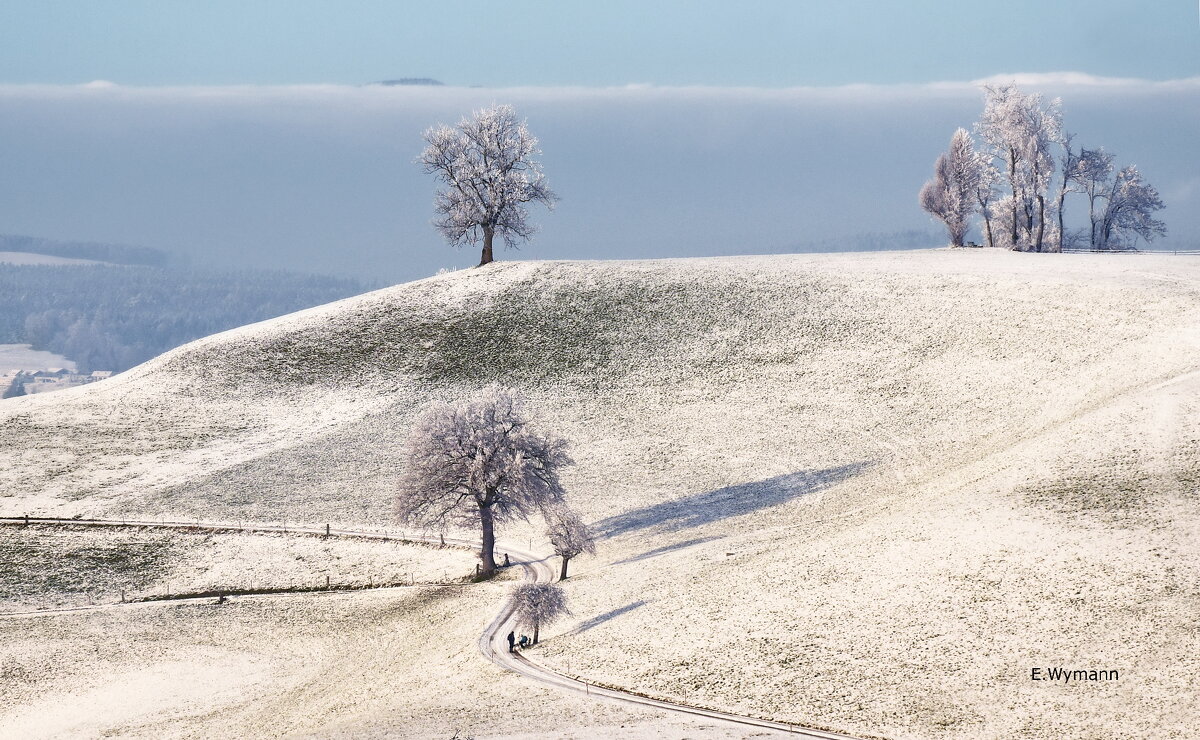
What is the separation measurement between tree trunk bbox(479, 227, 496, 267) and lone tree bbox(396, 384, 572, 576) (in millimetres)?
51180

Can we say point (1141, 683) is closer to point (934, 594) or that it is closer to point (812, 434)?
point (934, 594)

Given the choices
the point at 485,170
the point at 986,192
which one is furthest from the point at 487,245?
the point at 986,192

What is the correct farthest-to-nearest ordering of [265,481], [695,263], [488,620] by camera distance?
[695,263] < [265,481] < [488,620]

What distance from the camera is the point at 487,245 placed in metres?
106

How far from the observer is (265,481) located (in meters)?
69.6

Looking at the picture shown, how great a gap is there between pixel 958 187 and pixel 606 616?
3734 inches

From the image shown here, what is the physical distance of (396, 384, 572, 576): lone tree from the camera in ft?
179

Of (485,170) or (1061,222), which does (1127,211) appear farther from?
(485,170)

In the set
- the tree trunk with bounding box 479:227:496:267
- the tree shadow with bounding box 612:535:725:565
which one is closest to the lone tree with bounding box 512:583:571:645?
the tree shadow with bounding box 612:535:725:565

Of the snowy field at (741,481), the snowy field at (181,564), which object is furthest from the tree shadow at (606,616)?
the snowy field at (181,564)

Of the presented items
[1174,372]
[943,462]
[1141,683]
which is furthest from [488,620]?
[1174,372]

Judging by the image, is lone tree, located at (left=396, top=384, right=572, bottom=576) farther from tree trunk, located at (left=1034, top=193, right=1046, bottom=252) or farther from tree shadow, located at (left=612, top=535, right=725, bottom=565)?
tree trunk, located at (left=1034, top=193, right=1046, bottom=252)

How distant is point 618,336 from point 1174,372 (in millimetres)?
42470

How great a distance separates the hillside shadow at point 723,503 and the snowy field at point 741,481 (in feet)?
0.79
